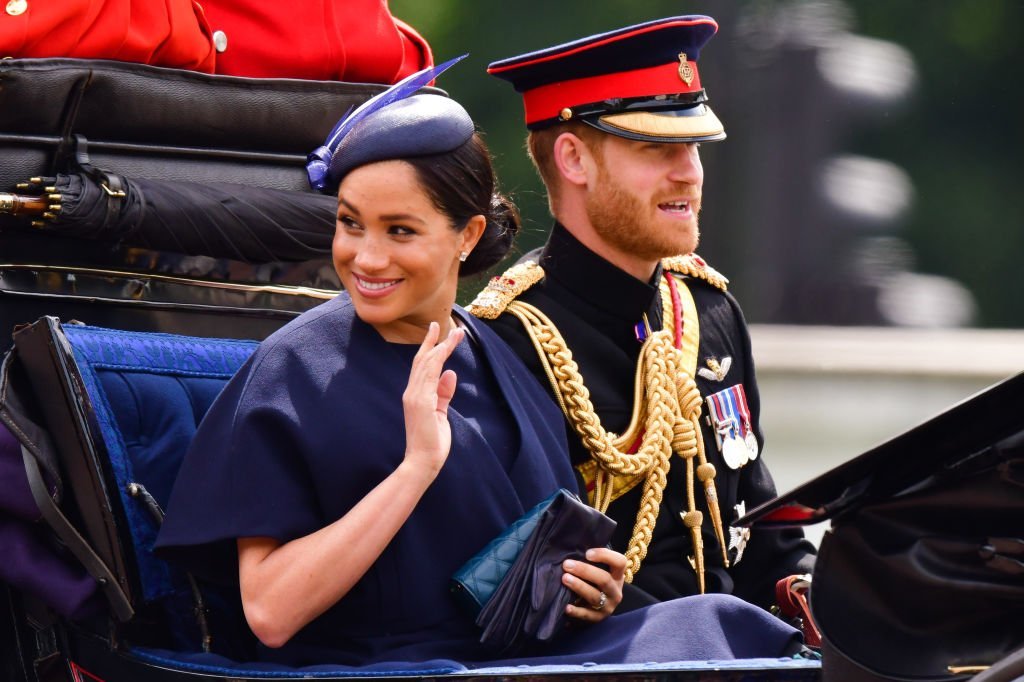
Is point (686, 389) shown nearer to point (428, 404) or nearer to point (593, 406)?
point (593, 406)

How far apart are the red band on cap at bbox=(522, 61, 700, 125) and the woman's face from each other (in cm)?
59

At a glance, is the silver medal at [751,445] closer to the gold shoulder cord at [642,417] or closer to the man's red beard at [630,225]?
the gold shoulder cord at [642,417]

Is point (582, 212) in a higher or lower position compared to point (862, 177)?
higher

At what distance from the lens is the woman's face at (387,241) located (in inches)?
90.6

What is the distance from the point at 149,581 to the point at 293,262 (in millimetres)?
809

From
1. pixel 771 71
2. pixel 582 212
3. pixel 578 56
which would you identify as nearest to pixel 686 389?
pixel 582 212

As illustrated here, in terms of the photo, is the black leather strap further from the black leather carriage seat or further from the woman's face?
the woman's face

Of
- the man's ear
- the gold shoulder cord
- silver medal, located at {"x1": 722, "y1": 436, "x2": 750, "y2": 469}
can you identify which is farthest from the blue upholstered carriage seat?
silver medal, located at {"x1": 722, "y1": 436, "x2": 750, "y2": 469}

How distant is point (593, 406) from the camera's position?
2.84 m

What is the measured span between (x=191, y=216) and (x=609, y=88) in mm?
686

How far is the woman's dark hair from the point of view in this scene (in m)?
2.34

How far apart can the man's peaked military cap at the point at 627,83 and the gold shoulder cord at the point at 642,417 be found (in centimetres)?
28

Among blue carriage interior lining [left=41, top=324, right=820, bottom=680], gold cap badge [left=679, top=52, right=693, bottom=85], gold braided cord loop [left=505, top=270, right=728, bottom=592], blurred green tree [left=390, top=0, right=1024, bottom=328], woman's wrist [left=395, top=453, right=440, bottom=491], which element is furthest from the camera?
blurred green tree [left=390, top=0, right=1024, bottom=328]

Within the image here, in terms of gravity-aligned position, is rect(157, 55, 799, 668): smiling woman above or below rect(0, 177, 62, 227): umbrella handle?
below
